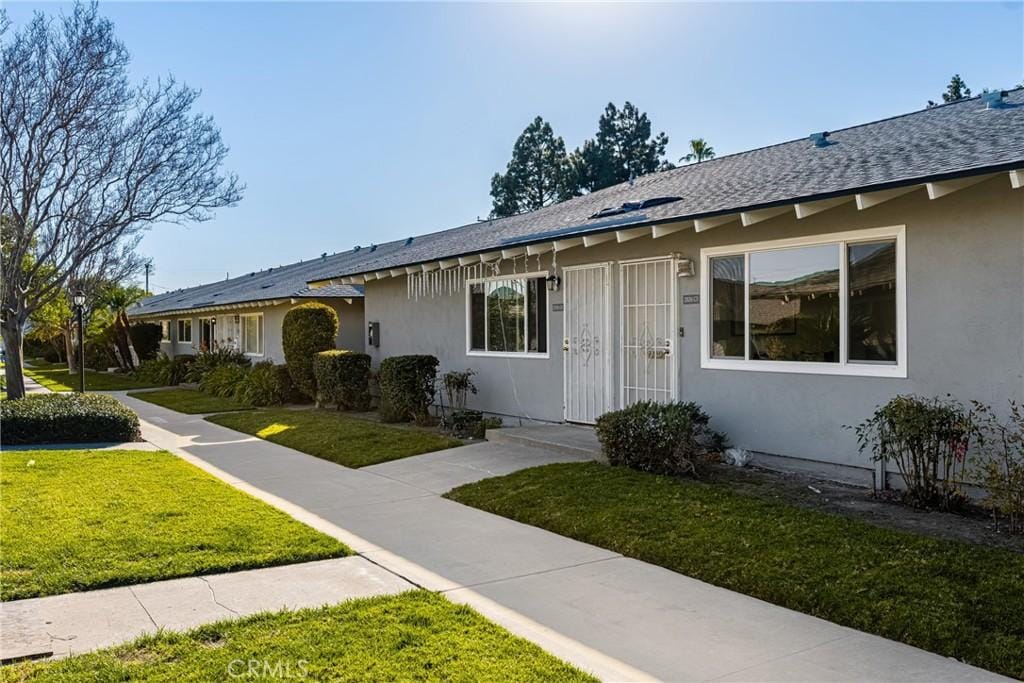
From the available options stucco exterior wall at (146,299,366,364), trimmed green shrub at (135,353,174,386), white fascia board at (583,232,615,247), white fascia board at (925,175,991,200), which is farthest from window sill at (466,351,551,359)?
trimmed green shrub at (135,353,174,386)

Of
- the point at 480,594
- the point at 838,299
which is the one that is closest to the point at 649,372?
the point at 838,299

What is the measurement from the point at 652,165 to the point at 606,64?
25.4 metres

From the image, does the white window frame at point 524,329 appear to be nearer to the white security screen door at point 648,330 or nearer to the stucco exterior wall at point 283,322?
the white security screen door at point 648,330

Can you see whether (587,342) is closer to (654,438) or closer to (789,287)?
(654,438)

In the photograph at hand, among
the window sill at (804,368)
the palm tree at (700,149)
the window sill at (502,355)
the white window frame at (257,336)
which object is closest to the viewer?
the window sill at (804,368)

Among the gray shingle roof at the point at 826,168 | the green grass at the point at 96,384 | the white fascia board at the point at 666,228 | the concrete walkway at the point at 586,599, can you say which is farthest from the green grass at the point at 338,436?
the green grass at the point at 96,384

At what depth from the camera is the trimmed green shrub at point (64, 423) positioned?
11758 millimetres

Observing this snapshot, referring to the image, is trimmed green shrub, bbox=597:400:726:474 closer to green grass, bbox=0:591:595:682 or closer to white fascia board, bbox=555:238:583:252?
white fascia board, bbox=555:238:583:252

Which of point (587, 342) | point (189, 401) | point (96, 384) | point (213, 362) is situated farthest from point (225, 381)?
point (587, 342)

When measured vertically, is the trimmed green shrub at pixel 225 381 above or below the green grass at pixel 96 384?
above

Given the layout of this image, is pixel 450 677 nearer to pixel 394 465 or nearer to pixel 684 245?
pixel 394 465

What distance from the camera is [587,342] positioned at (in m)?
11.3

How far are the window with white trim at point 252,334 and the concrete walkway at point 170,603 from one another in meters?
20.3

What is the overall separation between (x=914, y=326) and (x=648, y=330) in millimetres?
3602
